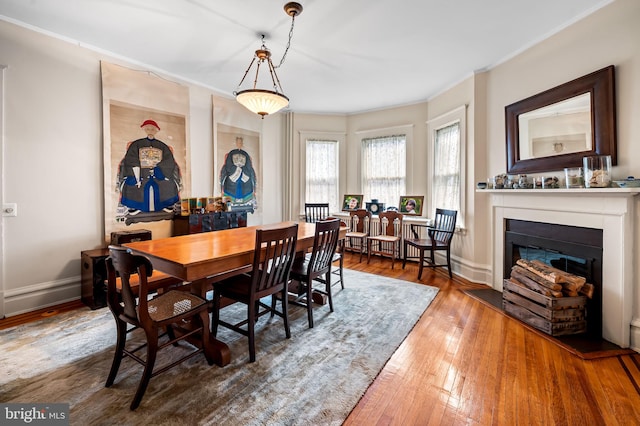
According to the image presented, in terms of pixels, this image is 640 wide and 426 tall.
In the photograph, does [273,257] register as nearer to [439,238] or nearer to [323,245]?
[323,245]

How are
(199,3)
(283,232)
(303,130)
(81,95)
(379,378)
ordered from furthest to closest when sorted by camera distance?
(303,130), (81,95), (199,3), (283,232), (379,378)

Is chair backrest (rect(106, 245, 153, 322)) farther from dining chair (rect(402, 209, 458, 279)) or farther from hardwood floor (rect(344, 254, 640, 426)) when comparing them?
dining chair (rect(402, 209, 458, 279))

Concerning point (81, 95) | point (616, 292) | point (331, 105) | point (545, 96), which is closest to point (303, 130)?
point (331, 105)

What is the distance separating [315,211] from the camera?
5746 mm

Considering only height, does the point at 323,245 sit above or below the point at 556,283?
above

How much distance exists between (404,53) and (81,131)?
150 inches

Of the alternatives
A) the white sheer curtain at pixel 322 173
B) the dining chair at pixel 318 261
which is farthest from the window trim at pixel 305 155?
the dining chair at pixel 318 261

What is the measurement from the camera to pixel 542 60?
308cm

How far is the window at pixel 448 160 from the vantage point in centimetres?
429

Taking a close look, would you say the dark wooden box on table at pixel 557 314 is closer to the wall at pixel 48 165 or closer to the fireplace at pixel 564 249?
the fireplace at pixel 564 249

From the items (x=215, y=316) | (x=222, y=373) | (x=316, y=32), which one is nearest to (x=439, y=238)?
(x=316, y=32)

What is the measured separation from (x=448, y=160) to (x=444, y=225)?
1.06 meters

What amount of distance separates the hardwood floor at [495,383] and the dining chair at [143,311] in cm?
112

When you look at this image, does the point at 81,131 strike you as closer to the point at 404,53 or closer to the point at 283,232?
the point at 283,232
